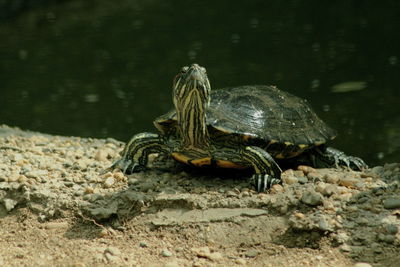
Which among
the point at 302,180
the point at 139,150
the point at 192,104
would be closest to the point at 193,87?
the point at 192,104

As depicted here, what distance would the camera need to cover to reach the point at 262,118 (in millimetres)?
4617

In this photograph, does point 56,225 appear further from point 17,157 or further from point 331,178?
point 331,178

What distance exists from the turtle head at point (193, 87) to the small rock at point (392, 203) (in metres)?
1.42

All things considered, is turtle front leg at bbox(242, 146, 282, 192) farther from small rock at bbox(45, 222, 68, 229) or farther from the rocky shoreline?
small rock at bbox(45, 222, 68, 229)

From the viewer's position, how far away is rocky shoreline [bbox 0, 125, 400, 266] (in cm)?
359

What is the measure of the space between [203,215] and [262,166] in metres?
0.61

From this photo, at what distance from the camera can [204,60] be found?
35.4 ft

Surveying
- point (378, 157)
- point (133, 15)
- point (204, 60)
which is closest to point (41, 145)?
point (378, 157)

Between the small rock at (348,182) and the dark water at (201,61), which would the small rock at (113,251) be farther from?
the dark water at (201,61)

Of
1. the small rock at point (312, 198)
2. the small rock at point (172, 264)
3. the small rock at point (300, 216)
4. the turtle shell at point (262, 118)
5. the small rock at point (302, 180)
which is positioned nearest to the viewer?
the small rock at point (172, 264)

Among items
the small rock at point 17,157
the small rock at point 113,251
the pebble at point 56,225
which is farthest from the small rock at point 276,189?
the small rock at point 17,157

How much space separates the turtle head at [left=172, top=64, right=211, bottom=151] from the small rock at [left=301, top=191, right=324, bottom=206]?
90 cm

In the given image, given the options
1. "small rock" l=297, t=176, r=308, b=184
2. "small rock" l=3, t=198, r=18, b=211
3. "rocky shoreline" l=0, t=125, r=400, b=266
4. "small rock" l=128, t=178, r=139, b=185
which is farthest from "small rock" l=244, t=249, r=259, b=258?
"small rock" l=3, t=198, r=18, b=211

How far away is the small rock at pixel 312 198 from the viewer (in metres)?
3.88
